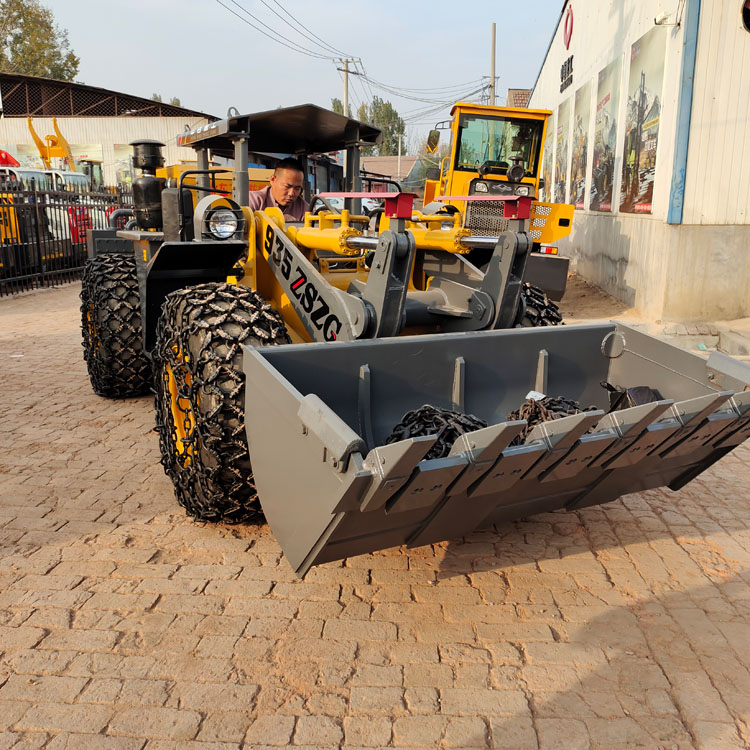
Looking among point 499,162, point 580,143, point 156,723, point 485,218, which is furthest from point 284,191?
point 580,143

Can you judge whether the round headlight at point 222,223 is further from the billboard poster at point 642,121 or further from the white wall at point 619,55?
the billboard poster at point 642,121

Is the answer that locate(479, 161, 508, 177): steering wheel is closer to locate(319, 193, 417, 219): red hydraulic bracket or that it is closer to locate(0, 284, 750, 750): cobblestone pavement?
locate(0, 284, 750, 750): cobblestone pavement

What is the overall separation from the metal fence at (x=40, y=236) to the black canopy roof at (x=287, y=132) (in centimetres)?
949

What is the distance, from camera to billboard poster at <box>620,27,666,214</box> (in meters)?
10.0

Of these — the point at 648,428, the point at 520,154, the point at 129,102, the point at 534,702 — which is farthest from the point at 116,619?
the point at 129,102

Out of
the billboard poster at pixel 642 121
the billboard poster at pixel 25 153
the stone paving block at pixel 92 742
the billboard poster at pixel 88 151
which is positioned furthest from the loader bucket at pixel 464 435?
the billboard poster at pixel 25 153

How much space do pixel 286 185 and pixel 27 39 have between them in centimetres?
5416

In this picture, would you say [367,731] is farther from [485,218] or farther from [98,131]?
[98,131]

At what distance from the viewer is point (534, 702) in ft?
7.87

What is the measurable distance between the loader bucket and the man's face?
6.81 ft

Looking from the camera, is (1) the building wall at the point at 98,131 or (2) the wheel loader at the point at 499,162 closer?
(2) the wheel loader at the point at 499,162

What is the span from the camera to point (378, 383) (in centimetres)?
343

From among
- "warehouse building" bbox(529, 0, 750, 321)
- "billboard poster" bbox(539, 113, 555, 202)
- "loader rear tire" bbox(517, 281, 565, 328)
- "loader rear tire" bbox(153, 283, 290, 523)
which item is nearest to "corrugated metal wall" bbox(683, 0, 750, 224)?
"warehouse building" bbox(529, 0, 750, 321)

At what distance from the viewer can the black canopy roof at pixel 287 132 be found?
4277 millimetres
